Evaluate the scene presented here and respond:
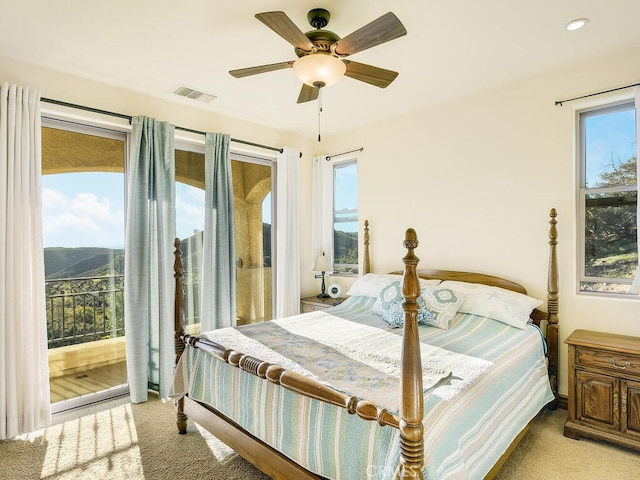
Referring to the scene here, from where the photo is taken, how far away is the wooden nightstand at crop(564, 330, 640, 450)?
7.38ft

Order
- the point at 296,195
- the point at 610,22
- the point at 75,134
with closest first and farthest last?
1. the point at 610,22
2. the point at 75,134
3. the point at 296,195

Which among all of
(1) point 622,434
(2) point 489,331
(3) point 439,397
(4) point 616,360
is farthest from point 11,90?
(1) point 622,434

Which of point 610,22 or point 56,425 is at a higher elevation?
point 610,22

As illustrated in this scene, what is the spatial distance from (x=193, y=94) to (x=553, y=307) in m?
3.56

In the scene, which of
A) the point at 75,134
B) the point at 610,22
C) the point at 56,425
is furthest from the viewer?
the point at 75,134

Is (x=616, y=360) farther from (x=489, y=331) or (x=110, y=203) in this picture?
(x=110, y=203)

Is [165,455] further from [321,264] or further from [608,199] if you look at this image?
[608,199]

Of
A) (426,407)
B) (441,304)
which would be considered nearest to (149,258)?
(441,304)

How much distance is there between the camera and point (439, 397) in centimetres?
154

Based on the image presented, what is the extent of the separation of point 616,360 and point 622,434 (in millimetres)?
454

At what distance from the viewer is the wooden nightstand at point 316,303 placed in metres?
4.03

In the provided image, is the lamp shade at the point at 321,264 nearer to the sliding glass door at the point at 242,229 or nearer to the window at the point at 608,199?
the sliding glass door at the point at 242,229

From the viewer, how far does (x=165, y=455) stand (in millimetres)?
2291

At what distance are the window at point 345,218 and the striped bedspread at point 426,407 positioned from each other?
6.01 ft
